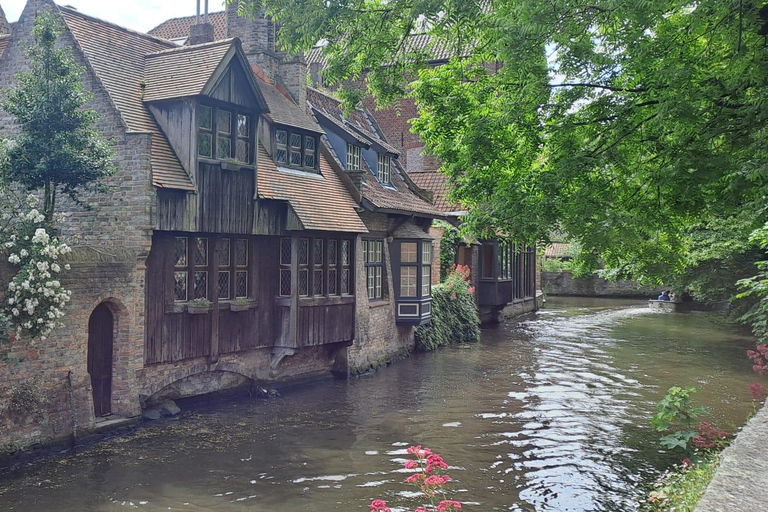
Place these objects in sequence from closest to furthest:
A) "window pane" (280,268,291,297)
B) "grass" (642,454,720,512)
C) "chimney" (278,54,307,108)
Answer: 1. "grass" (642,454,720,512)
2. "window pane" (280,268,291,297)
3. "chimney" (278,54,307,108)

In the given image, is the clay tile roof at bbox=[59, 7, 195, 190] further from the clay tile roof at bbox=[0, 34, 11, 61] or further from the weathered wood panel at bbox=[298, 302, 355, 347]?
the weathered wood panel at bbox=[298, 302, 355, 347]

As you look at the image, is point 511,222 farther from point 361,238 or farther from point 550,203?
point 361,238

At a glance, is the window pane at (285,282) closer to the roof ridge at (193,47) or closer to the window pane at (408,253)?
the roof ridge at (193,47)

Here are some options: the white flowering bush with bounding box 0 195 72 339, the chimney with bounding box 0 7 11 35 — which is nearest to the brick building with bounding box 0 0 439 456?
the white flowering bush with bounding box 0 195 72 339

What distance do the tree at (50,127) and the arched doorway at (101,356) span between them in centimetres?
196

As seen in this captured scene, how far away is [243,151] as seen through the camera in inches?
618

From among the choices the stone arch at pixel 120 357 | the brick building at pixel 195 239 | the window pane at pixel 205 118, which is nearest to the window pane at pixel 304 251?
the brick building at pixel 195 239

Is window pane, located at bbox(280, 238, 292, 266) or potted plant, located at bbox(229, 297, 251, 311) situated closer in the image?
potted plant, located at bbox(229, 297, 251, 311)

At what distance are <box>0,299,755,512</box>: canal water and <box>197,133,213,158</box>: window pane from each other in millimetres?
5222

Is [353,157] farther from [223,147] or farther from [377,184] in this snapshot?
[223,147]

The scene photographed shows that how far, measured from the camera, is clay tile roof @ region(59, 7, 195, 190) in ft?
46.1

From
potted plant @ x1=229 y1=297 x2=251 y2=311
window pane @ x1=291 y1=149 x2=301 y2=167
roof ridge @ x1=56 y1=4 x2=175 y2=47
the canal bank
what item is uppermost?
roof ridge @ x1=56 y1=4 x2=175 y2=47

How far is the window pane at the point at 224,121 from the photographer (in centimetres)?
1520

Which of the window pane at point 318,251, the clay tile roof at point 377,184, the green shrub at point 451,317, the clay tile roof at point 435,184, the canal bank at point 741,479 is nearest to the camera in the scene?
the canal bank at point 741,479
